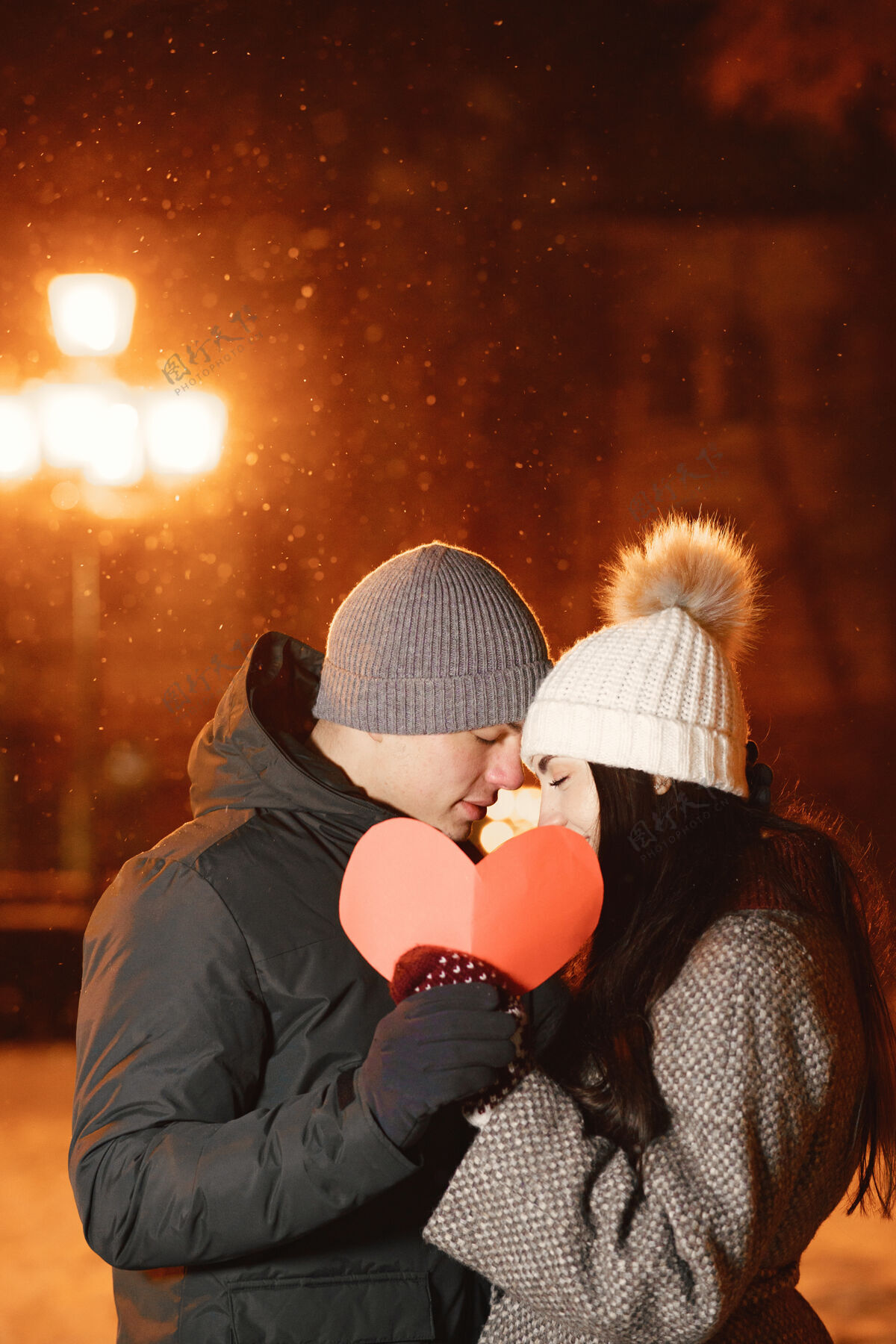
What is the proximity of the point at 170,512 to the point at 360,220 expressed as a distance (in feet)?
2.57

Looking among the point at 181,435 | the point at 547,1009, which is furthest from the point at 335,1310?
the point at 181,435

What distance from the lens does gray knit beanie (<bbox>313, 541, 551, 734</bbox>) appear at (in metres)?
1.15

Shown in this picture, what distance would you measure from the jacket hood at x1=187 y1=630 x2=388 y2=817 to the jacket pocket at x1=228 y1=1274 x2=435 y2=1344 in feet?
1.37

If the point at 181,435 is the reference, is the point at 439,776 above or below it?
below

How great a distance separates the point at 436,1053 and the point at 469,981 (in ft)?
0.18

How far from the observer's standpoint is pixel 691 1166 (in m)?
0.76

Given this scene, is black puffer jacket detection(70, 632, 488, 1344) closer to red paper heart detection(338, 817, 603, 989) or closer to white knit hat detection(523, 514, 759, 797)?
red paper heart detection(338, 817, 603, 989)

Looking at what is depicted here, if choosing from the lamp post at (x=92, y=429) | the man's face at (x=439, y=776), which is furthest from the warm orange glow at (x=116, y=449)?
the man's face at (x=439, y=776)

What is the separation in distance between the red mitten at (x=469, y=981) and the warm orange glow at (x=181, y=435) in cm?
183

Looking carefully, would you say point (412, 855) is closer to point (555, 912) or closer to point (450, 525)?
point (555, 912)

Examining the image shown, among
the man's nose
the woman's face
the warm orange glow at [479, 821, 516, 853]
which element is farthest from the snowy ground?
the woman's face

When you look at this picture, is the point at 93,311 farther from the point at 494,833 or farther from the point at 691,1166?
the point at 691,1166

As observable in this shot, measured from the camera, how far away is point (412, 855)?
2.58ft

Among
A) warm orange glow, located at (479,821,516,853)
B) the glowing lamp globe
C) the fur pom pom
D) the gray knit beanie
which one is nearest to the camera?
the fur pom pom
